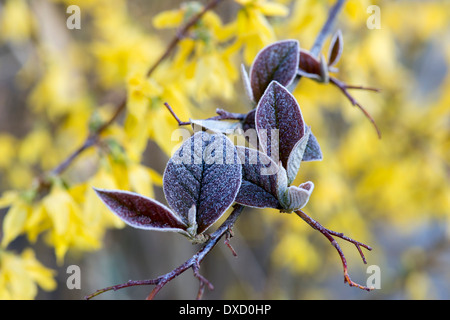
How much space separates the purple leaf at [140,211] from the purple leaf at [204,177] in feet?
0.06

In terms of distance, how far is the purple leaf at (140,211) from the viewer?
1.22 ft

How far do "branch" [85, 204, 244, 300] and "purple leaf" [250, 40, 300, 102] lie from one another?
0.17m

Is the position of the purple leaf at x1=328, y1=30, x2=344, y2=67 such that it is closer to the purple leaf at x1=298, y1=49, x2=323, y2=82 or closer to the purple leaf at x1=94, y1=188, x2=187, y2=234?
the purple leaf at x1=298, y1=49, x2=323, y2=82

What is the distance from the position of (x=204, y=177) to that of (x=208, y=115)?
3.26 feet

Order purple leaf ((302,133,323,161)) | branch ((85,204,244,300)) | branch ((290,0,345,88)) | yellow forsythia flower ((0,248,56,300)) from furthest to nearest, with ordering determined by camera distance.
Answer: yellow forsythia flower ((0,248,56,300))
branch ((290,0,345,88))
purple leaf ((302,133,323,161))
branch ((85,204,244,300))

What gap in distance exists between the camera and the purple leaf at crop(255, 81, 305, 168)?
1.33ft

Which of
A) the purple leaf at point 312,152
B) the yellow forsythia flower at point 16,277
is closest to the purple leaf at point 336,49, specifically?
→ the purple leaf at point 312,152

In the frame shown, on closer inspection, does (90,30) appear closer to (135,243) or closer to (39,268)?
(135,243)

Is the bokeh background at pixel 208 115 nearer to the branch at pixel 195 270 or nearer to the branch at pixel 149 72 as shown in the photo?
the branch at pixel 149 72

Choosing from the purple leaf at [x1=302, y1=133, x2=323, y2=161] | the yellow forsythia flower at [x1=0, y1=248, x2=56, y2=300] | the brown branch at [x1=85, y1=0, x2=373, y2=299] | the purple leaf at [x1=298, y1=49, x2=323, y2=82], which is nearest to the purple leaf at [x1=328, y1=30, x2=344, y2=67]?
the purple leaf at [x1=298, y1=49, x2=323, y2=82]

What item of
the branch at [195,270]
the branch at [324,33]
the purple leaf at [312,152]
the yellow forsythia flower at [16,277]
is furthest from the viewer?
the yellow forsythia flower at [16,277]

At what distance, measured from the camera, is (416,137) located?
1458 millimetres

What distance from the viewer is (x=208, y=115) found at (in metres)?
1.37

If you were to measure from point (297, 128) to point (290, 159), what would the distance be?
0.04 metres
